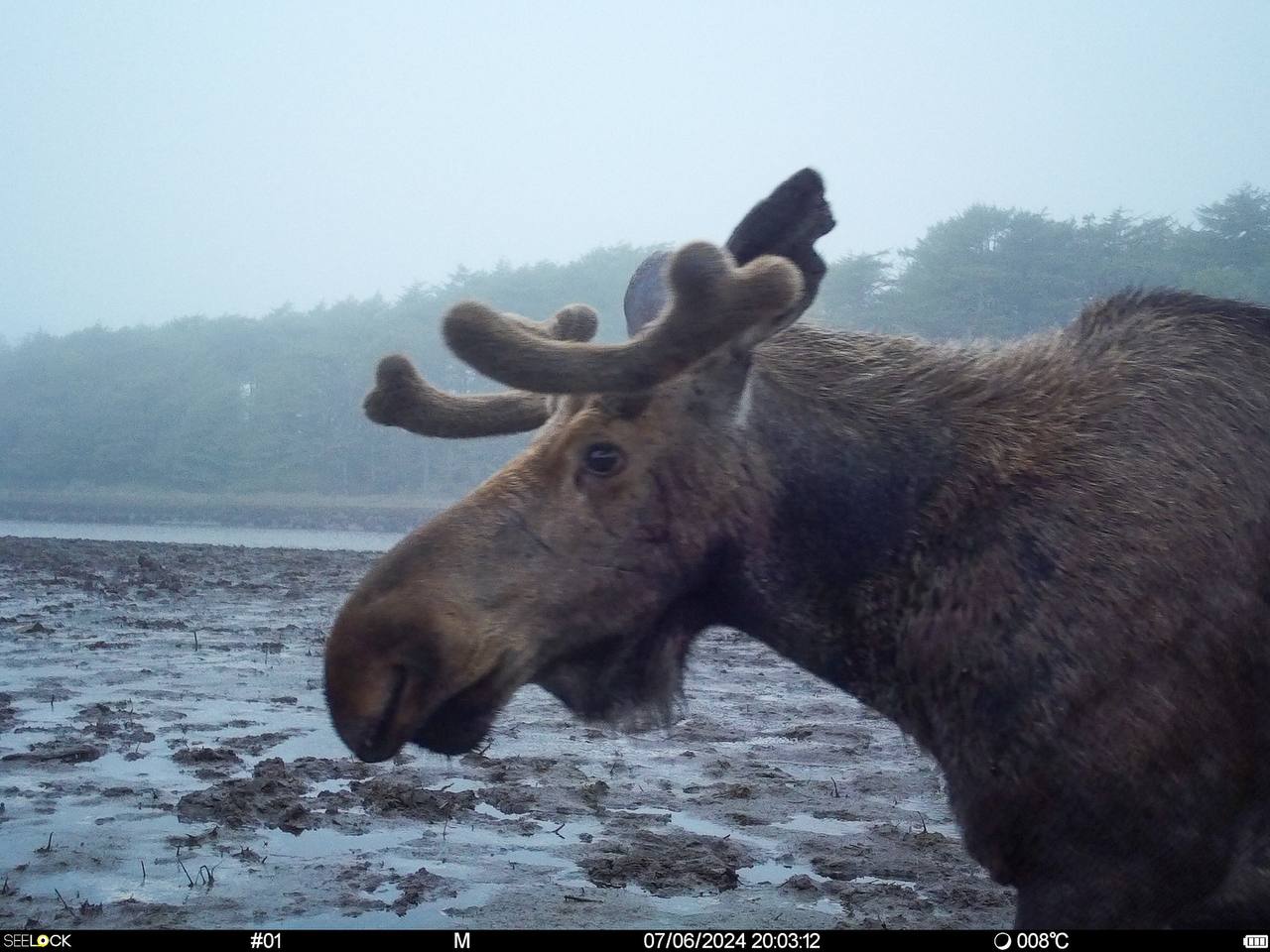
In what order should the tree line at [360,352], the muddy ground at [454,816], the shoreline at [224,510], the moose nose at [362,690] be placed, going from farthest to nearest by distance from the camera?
the shoreline at [224,510]
the tree line at [360,352]
the muddy ground at [454,816]
the moose nose at [362,690]

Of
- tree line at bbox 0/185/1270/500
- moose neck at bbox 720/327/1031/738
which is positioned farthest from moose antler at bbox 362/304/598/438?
tree line at bbox 0/185/1270/500

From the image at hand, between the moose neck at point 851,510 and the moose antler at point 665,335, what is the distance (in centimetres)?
25

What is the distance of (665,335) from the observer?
243 cm

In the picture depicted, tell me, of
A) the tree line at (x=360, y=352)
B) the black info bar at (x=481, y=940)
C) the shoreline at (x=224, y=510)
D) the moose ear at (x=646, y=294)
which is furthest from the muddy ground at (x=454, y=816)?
the shoreline at (x=224, y=510)

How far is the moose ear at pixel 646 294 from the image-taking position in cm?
301

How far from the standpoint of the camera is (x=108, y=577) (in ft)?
50.2

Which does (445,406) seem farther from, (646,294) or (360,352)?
(360,352)

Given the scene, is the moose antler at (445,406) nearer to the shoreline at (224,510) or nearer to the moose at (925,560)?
the moose at (925,560)

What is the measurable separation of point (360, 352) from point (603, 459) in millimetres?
47945

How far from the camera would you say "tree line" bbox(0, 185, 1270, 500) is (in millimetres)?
30641

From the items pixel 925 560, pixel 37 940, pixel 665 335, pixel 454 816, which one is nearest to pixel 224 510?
pixel 454 816

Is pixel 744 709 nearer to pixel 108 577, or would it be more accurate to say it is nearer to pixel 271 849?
pixel 271 849

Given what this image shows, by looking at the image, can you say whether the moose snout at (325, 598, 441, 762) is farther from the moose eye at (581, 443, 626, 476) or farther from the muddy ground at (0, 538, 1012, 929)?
the muddy ground at (0, 538, 1012, 929)

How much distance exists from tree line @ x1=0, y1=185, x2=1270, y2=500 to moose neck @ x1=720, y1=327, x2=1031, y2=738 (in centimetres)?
1980
